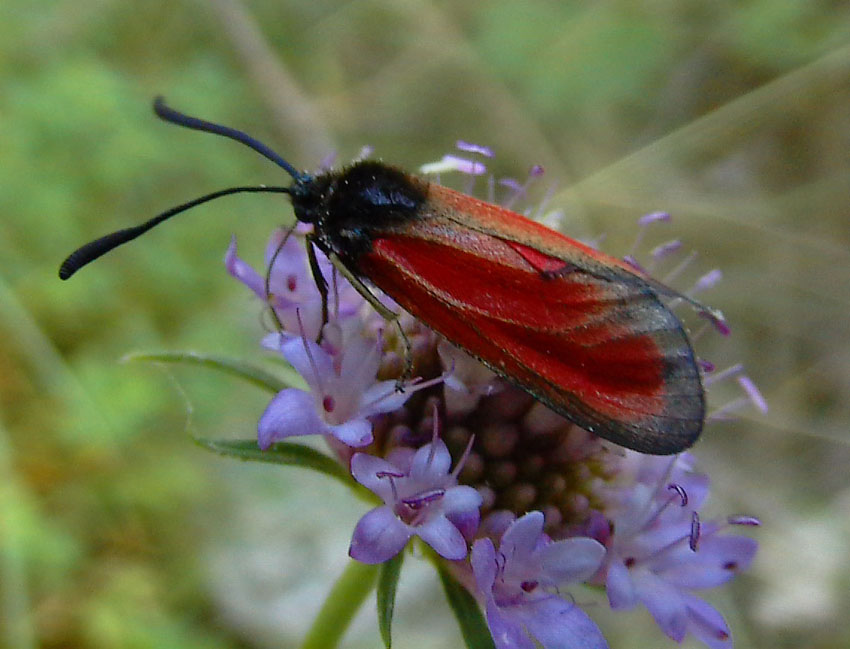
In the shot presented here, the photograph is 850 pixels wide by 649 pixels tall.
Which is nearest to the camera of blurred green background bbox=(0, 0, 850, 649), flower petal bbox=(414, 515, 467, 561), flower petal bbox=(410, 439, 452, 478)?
flower petal bbox=(414, 515, 467, 561)

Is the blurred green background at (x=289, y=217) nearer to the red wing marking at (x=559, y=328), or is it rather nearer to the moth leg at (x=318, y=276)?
the moth leg at (x=318, y=276)

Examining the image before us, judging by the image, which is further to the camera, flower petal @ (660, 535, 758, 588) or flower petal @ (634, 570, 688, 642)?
flower petal @ (660, 535, 758, 588)

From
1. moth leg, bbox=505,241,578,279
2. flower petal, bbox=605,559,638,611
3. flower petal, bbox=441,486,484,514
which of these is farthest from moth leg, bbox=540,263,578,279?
flower petal, bbox=605,559,638,611

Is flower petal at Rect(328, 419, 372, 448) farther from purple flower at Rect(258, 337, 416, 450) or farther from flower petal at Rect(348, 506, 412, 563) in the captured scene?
flower petal at Rect(348, 506, 412, 563)

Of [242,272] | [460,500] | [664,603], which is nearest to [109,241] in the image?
[242,272]

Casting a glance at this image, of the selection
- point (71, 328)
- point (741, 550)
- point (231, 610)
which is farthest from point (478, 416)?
point (71, 328)

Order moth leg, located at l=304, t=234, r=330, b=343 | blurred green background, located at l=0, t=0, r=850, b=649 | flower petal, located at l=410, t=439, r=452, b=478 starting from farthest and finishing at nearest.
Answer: blurred green background, located at l=0, t=0, r=850, b=649 < moth leg, located at l=304, t=234, r=330, b=343 < flower petal, located at l=410, t=439, r=452, b=478

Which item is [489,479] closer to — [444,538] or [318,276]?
[444,538]

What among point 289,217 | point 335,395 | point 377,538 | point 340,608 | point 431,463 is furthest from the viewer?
point 289,217
